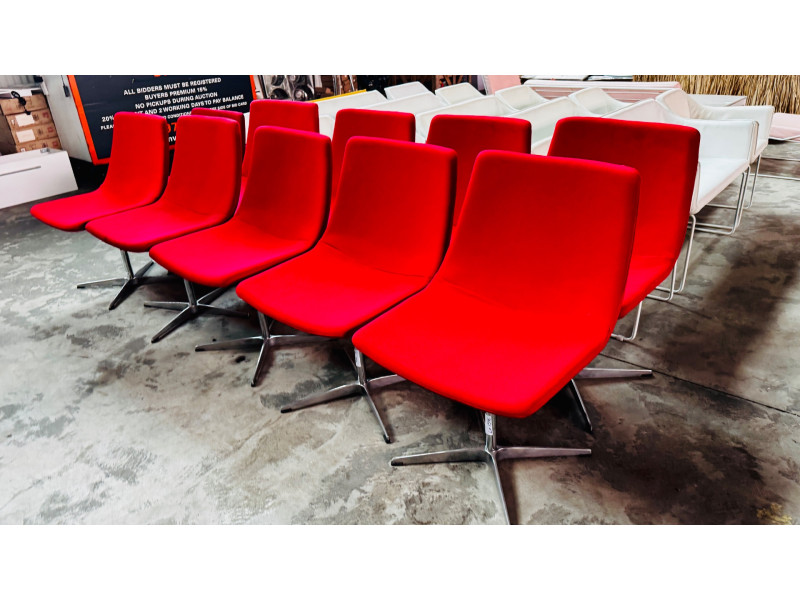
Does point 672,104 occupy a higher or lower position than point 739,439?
higher

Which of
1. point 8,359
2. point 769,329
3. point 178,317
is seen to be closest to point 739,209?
point 769,329

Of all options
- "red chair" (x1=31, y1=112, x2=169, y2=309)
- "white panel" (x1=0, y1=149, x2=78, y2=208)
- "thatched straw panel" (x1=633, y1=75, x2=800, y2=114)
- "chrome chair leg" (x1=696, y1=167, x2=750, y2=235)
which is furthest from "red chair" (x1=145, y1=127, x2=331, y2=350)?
"thatched straw panel" (x1=633, y1=75, x2=800, y2=114)

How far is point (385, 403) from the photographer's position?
2.15 meters

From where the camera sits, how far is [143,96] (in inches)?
209

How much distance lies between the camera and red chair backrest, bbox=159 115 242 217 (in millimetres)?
2678

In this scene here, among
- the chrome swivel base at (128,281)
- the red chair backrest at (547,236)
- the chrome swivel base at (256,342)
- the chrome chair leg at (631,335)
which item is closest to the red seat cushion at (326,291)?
the red chair backrest at (547,236)

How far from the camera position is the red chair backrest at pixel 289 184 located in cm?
232

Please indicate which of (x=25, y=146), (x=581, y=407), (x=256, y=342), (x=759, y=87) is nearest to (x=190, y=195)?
(x=256, y=342)

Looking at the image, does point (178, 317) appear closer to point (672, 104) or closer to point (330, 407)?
point (330, 407)

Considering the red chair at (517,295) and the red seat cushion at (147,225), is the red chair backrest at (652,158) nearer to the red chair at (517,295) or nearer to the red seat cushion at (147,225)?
the red chair at (517,295)

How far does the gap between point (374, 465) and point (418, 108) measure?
3230 millimetres

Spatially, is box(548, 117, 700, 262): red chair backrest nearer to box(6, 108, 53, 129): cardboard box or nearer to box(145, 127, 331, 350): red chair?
box(145, 127, 331, 350): red chair

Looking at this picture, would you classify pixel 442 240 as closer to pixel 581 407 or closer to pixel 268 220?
pixel 581 407

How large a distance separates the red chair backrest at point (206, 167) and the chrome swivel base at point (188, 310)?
1.44 ft
